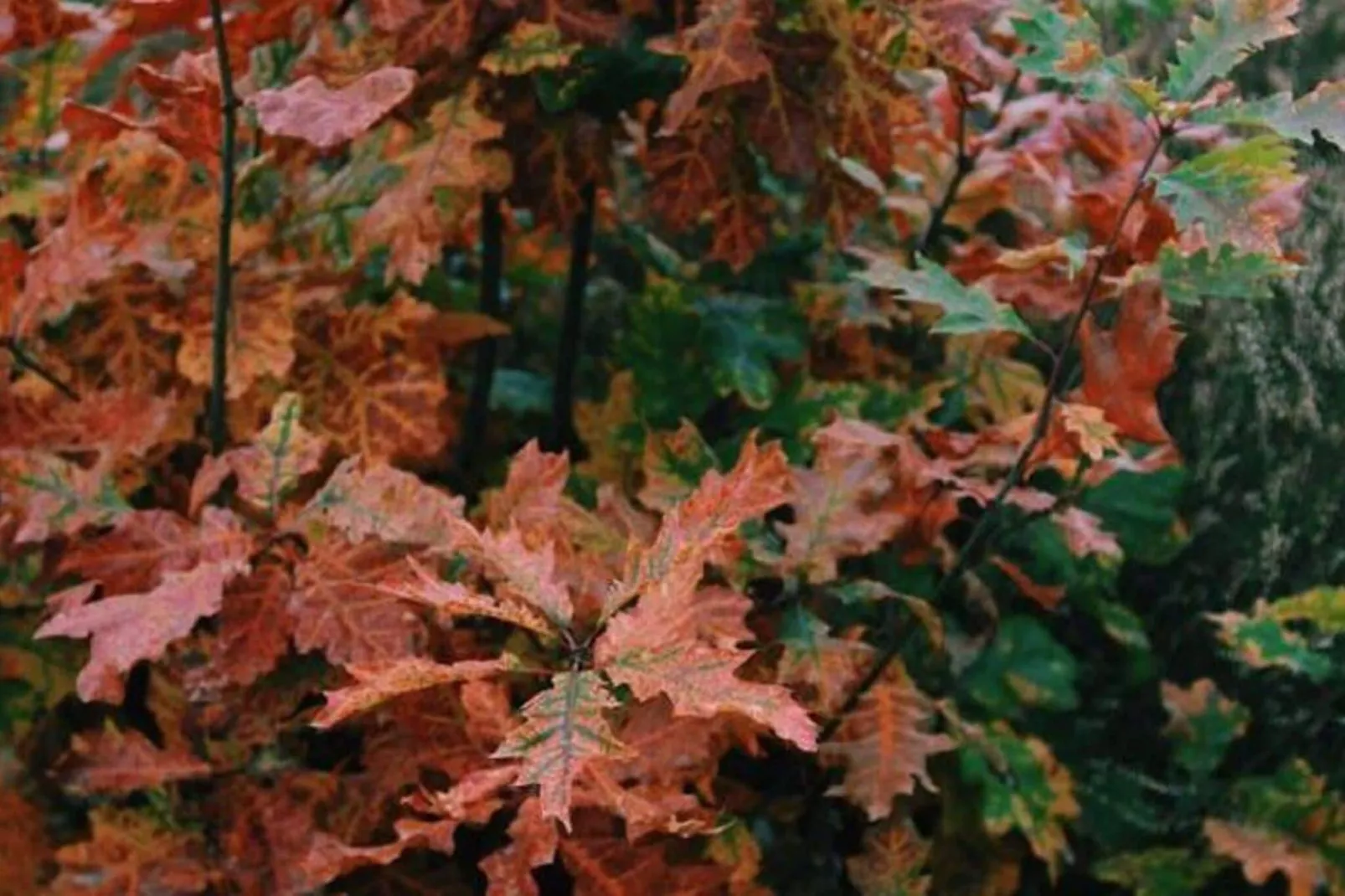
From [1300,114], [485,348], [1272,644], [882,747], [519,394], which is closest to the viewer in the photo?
[1300,114]

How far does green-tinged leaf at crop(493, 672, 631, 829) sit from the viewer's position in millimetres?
799

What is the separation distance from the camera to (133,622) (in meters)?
1.01

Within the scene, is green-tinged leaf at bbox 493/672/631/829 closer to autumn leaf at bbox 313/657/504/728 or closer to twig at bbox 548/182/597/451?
autumn leaf at bbox 313/657/504/728

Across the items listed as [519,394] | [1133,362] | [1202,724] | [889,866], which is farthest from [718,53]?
[1202,724]

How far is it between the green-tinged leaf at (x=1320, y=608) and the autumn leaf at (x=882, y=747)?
284mm

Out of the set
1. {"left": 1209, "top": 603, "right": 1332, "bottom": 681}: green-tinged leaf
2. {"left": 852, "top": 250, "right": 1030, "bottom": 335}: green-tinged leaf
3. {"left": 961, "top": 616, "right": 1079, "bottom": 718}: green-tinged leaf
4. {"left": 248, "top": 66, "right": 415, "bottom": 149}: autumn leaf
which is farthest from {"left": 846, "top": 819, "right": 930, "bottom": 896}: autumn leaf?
{"left": 248, "top": 66, "right": 415, "bottom": 149}: autumn leaf

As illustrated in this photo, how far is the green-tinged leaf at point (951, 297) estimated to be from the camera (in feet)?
3.50

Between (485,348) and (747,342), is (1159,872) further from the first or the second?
(485,348)

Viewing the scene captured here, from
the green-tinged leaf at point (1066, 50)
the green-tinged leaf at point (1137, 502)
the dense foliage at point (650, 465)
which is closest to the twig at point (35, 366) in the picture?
the dense foliage at point (650, 465)

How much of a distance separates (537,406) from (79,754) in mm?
529

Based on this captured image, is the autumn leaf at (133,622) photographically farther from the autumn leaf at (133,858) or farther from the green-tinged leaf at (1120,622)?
the green-tinged leaf at (1120,622)

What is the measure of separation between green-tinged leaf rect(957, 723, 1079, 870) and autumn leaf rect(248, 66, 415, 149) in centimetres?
69

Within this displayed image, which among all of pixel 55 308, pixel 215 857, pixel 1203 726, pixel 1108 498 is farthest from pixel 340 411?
pixel 1203 726

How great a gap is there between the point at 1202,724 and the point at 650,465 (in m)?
0.56
